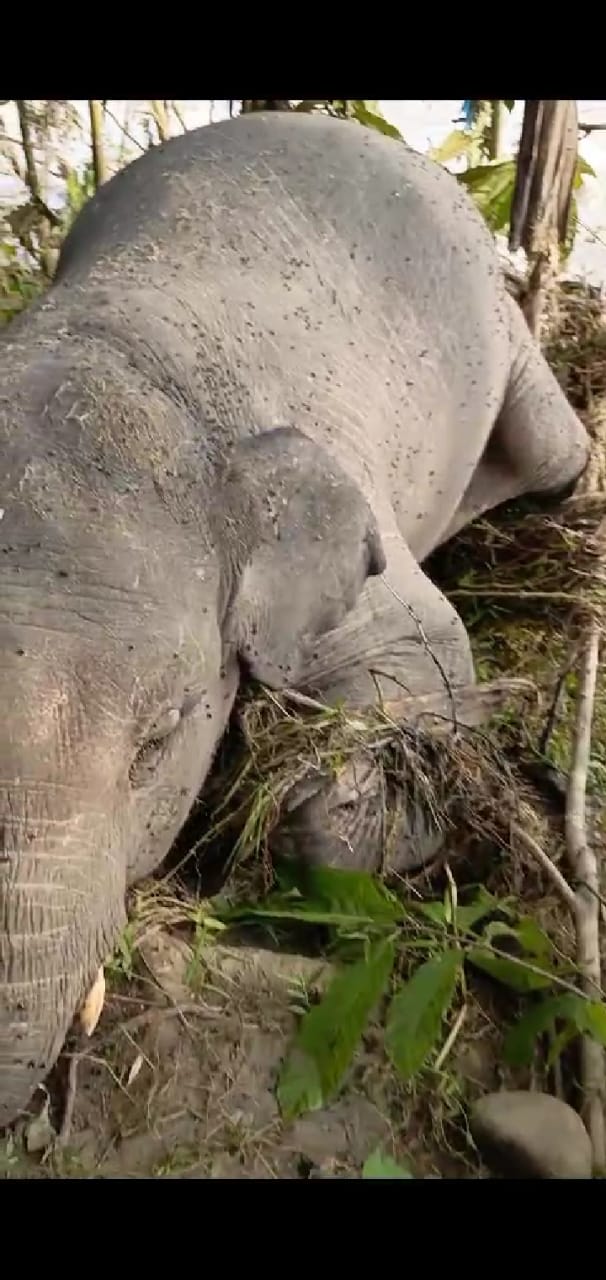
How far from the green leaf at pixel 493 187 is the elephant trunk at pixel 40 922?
2.64m

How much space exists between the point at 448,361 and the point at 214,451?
2.97ft

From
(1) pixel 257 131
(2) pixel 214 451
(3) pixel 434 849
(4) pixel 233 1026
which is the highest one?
(1) pixel 257 131

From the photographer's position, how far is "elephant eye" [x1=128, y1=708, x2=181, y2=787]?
66.7 inches

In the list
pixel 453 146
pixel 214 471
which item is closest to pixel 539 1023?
pixel 214 471

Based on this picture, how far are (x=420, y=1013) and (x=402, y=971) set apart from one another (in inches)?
15.6

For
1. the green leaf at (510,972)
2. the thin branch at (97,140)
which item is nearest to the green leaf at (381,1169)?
the green leaf at (510,972)

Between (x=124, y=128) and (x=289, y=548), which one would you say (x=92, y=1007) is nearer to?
(x=289, y=548)

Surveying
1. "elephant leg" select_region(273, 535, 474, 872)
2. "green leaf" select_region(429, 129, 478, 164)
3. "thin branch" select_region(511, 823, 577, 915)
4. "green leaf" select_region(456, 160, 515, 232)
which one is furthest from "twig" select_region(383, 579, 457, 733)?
"green leaf" select_region(429, 129, 478, 164)

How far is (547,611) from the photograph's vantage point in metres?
2.90

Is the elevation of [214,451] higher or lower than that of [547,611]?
higher

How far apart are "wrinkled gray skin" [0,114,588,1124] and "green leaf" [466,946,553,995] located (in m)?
0.30

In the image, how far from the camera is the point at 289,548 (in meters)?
1.92
